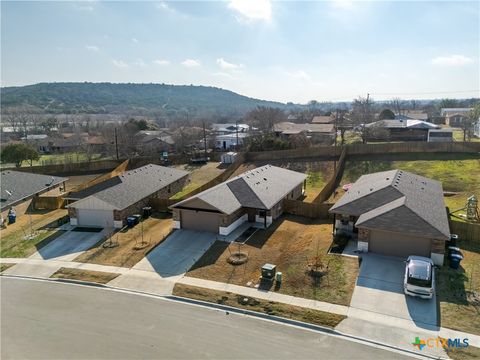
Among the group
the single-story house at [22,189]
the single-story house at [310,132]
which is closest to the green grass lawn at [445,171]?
the single-story house at [310,132]

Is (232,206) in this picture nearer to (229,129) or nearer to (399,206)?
(399,206)

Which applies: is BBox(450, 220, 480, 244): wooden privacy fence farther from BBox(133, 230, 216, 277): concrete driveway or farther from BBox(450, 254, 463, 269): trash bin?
BBox(133, 230, 216, 277): concrete driveway

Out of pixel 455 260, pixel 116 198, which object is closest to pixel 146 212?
pixel 116 198

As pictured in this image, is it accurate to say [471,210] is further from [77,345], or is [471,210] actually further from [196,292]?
[77,345]

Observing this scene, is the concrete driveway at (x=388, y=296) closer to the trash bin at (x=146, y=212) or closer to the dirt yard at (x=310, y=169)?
the dirt yard at (x=310, y=169)

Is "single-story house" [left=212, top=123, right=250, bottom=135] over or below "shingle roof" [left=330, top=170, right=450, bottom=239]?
over

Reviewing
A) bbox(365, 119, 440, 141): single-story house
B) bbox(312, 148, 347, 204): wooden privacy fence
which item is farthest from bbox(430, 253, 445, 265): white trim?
bbox(365, 119, 440, 141): single-story house

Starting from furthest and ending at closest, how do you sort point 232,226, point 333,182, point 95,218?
point 333,182, point 95,218, point 232,226
